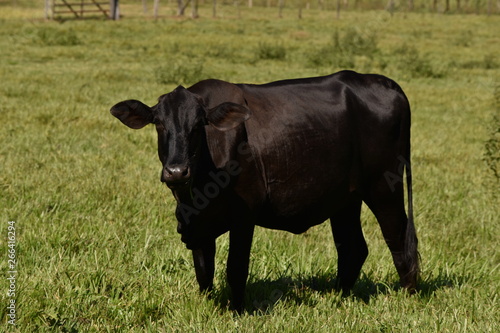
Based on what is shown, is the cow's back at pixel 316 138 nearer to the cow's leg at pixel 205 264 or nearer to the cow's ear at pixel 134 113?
the cow's leg at pixel 205 264

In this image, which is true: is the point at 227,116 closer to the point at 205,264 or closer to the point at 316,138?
the point at 316,138

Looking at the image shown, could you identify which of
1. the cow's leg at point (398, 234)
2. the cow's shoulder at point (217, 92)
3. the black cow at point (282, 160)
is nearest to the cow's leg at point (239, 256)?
the black cow at point (282, 160)

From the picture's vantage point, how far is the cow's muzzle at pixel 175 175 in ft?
9.89

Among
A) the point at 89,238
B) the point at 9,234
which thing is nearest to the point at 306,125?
the point at 89,238

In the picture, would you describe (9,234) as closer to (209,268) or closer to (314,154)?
(209,268)

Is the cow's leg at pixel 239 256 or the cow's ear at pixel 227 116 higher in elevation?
the cow's ear at pixel 227 116

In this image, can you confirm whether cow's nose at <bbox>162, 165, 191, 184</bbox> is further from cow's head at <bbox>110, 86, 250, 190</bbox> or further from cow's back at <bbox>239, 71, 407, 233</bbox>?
cow's back at <bbox>239, 71, 407, 233</bbox>

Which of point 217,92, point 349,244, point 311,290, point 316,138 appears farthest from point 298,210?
point 217,92

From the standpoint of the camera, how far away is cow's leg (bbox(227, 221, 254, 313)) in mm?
3521

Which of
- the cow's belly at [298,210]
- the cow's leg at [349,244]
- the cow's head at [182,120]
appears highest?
the cow's head at [182,120]

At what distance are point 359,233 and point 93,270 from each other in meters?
1.86

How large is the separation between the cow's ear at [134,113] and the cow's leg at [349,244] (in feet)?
5.16

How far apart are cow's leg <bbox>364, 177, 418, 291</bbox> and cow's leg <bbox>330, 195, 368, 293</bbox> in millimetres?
173

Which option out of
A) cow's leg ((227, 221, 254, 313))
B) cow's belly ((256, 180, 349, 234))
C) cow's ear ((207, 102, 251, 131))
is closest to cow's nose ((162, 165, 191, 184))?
cow's ear ((207, 102, 251, 131))
